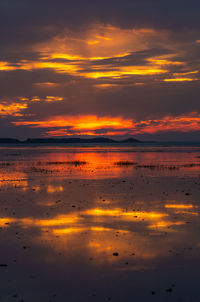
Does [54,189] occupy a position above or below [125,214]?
above

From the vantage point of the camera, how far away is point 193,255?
11.5m

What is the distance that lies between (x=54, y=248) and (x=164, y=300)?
460cm

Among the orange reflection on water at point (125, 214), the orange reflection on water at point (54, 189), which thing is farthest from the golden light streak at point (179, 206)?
the orange reflection on water at point (54, 189)

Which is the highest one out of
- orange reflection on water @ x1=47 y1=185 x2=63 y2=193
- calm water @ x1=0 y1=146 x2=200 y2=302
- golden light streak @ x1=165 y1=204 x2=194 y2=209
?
orange reflection on water @ x1=47 y1=185 x2=63 y2=193

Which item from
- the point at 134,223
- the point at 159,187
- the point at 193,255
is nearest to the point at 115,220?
the point at 134,223

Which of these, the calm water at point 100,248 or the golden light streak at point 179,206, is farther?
the golden light streak at point 179,206

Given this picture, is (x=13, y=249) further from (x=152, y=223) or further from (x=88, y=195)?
(x=88, y=195)

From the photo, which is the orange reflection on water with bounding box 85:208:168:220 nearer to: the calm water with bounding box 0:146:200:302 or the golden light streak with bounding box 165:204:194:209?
the calm water with bounding box 0:146:200:302

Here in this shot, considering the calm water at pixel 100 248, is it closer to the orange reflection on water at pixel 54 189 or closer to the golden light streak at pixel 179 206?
the golden light streak at pixel 179 206

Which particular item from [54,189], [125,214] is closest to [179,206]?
[125,214]

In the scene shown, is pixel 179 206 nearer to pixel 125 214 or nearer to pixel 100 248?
pixel 125 214

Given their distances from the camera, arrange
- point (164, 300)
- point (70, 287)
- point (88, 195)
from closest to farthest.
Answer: point (164, 300) < point (70, 287) < point (88, 195)

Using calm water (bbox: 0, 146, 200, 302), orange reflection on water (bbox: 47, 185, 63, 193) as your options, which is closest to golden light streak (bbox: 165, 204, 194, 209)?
calm water (bbox: 0, 146, 200, 302)

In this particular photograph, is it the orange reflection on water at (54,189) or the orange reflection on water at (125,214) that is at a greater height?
the orange reflection on water at (54,189)
